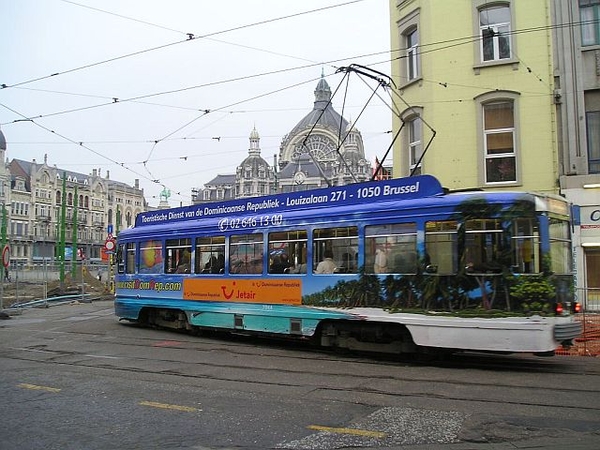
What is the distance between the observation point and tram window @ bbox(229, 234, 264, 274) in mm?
12461

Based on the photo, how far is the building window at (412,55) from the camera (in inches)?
741

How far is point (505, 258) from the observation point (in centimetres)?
898

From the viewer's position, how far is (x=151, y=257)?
15703 millimetres

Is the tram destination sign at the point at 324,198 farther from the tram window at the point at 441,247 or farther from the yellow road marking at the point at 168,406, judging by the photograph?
the yellow road marking at the point at 168,406

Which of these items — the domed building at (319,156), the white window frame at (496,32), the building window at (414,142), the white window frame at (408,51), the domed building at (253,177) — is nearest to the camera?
the white window frame at (496,32)

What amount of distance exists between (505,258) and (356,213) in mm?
2841

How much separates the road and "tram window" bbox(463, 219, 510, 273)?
1.68 m

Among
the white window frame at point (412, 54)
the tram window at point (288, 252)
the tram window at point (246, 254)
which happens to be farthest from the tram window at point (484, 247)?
the white window frame at point (412, 54)

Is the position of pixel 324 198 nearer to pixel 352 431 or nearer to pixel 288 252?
pixel 288 252

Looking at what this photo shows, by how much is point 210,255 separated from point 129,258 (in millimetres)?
4068

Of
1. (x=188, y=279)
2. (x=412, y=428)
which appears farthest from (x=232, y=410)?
(x=188, y=279)

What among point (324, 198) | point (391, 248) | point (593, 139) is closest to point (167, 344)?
point (324, 198)

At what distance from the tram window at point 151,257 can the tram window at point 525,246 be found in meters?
9.42

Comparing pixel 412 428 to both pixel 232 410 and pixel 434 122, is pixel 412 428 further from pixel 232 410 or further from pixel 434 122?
pixel 434 122
